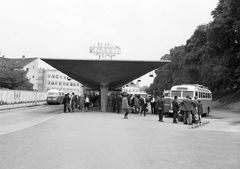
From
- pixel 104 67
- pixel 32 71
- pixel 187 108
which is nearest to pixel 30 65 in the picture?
pixel 32 71

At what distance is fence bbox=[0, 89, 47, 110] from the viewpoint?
35.9m

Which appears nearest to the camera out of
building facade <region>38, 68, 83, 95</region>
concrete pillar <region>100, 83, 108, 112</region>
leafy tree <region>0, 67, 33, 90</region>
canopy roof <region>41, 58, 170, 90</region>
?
canopy roof <region>41, 58, 170, 90</region>

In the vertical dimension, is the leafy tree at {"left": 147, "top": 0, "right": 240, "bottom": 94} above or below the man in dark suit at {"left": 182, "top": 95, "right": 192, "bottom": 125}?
above

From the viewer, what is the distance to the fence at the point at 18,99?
35875 mm

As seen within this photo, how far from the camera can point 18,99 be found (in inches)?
1604

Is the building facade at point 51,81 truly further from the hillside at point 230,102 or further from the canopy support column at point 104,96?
the canopy support column at point 104,96

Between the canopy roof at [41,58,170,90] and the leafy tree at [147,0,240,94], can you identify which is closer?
the canopy roof at [41,58,170,90]

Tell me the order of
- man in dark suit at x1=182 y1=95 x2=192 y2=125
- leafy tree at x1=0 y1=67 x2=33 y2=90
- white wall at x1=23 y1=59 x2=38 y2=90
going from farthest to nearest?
1. white wall at x1=23 y1=59 x2=38 y2=90
2. leafy tree at x1=0 y1=67 x2=33 y2=90
3. man in dark suit at x1=182 y1=95 x2=192 y2=125

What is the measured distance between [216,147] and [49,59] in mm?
20247

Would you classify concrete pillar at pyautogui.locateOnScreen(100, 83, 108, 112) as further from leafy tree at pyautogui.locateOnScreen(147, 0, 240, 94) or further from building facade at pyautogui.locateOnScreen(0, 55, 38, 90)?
building facade at pyautogui.locateOnScreen(0, 55, 38, 90)

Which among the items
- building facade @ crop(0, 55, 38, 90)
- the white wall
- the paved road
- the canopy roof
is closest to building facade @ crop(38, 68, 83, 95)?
the white wall

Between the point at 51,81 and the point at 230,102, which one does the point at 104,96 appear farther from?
the point at 51,81

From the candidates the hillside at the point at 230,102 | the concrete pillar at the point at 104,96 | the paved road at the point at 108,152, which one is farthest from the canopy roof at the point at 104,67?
the hillside at the point at 230,102

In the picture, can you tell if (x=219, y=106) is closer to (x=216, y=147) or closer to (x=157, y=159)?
(x=216, y=147)
